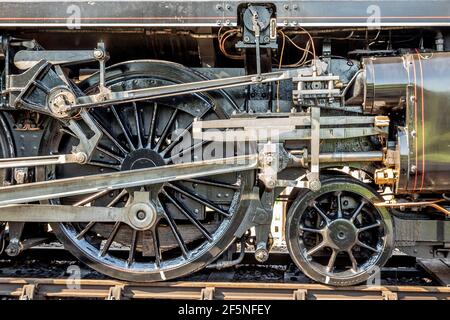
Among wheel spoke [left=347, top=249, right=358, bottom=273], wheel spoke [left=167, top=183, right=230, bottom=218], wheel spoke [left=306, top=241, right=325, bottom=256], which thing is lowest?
wheel spoke [left=347, top=249, right=358, bottom=273]

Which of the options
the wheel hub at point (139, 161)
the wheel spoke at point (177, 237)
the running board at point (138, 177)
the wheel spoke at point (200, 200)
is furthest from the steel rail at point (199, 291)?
the wheel hub at point (139, 161)

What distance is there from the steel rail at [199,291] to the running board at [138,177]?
73 cm

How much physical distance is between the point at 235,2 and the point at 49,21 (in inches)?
52.8

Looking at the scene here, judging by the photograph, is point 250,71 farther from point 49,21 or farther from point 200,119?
point 49,21

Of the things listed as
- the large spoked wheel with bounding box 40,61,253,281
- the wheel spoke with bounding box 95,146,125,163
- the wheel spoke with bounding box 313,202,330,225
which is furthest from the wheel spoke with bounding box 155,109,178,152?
the wheel spoke with bounding box 313,202,330,225

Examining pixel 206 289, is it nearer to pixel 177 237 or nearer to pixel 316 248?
pixel 177 237

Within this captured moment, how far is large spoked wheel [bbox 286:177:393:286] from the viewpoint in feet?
12.8

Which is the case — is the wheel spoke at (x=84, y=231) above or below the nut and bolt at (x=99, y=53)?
below

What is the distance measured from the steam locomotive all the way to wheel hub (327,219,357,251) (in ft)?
0.05

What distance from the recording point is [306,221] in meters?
4.17

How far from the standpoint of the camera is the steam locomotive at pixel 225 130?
3656 millimetres

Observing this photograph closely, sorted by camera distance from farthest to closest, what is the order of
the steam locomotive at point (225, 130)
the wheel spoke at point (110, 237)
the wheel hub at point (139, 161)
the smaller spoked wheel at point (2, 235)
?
the smaller spoked wheel at point (2, 235) → the wheel spoke at point (110, 237) → the wheel hub at point (139, 161) → the steam locomotive at point (225, 130)

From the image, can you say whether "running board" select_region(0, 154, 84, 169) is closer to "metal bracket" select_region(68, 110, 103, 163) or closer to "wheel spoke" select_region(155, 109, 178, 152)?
"metal bracket" select_region(68, 110, 103, 163)

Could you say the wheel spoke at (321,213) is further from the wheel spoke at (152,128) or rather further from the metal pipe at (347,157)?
the wheel spoke at (152,128)
